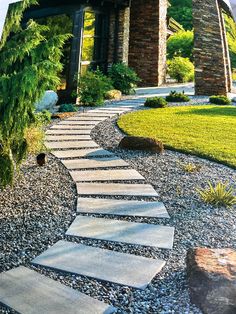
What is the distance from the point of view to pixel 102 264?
9.71 feet

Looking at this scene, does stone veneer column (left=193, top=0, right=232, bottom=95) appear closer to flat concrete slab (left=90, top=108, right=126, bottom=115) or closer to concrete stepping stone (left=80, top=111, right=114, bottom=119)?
flat concrete slab (left=90, top=108, right=126, bottom=115)

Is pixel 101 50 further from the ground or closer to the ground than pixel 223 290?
further from the ground

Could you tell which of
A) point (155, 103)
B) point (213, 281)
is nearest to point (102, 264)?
point (213, 281)

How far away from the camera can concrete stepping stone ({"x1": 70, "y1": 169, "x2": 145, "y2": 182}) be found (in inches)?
198

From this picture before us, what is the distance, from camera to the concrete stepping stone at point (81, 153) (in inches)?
239

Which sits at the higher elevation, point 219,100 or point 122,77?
point 122,77

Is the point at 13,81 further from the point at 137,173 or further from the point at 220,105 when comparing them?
the point at 220,105

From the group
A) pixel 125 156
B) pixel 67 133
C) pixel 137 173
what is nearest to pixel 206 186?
pixel 137 173

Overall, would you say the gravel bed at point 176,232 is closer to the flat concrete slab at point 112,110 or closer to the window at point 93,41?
the flat concrete slab at point 112,110

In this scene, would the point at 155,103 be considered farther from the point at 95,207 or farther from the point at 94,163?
the point at 95,207

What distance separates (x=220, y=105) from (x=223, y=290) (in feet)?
34.0

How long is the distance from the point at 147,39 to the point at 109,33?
2888 millimetres

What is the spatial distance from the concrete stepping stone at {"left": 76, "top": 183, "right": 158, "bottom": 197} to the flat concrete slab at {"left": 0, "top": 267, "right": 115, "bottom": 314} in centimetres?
182

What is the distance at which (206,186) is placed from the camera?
16.4 feet
